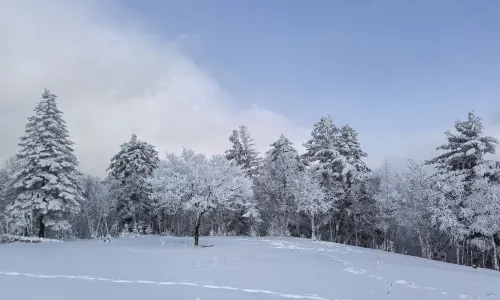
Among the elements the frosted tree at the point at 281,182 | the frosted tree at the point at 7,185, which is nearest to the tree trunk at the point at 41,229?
the frosted tree at the point at 7,185

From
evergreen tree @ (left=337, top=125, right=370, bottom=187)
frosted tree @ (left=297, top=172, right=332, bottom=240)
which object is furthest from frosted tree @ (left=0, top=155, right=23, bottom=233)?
evergreen tree @ (left=337, top=125, right=370, bottom=187)

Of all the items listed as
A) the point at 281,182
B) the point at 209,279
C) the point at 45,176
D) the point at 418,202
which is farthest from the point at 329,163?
the point at 209,279

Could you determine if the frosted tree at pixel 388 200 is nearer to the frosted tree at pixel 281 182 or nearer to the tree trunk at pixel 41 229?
the frosted tree at pixel 281 182

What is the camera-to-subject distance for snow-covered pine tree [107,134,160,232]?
4622 cm

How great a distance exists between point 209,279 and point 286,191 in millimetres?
29487

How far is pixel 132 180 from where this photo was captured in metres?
46.8

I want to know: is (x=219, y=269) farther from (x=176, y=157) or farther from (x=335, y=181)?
(x=335, y=181)

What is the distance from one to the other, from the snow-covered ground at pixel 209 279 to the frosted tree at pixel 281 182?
809 inches

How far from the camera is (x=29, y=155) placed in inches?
1367

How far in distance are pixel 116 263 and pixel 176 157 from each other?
516 inches

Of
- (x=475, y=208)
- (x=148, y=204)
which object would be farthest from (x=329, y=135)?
(x=148, y=204)

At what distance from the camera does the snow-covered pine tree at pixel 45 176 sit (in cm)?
3412

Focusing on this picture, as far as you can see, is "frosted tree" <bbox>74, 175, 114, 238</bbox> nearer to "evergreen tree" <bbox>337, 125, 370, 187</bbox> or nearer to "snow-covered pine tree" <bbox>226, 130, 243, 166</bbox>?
"snow-covered pine tree" <bbox>226, 130, 243, 166</bbox>

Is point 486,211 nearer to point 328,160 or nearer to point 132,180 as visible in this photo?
point 328,160
